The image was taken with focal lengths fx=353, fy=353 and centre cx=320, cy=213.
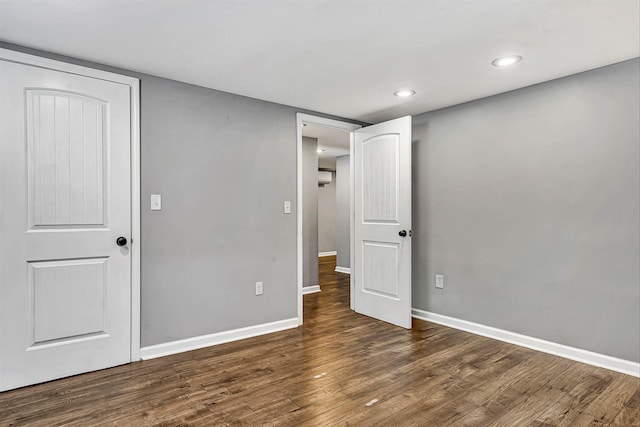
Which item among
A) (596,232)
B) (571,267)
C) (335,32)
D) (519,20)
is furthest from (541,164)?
(335,32)

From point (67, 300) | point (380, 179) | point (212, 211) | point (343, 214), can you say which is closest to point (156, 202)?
point (212, 211)

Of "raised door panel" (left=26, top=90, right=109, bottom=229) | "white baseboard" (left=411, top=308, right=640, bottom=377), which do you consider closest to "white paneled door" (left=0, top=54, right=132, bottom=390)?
"raised door panel" (left=26, top=90, right=109, bottom=229)

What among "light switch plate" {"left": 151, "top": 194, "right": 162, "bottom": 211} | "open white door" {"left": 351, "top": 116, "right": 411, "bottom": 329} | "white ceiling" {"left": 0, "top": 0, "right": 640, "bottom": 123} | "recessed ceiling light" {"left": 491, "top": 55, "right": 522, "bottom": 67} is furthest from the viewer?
"open white door" {"left": 351, "top": 116, "right": 411, "bottom": 329}

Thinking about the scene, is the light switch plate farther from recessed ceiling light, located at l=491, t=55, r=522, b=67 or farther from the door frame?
recessed ceiling light, located at l=491, t=55, r=522, b=67

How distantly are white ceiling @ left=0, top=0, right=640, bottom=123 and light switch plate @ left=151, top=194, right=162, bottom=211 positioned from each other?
97 centimetres

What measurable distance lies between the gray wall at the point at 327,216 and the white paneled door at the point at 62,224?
6.15 meters

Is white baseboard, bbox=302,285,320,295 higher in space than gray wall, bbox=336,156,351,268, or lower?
lower

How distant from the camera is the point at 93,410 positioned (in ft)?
6.73

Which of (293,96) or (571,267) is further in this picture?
(293,96)

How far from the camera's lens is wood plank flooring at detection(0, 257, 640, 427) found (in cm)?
198

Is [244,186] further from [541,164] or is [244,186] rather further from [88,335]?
[541,164]

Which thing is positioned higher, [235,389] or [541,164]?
[541,164]

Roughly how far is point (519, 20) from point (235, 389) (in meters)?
2.82

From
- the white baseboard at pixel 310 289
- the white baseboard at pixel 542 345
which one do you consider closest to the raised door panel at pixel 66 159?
the white baseboard at pixel 310 289
